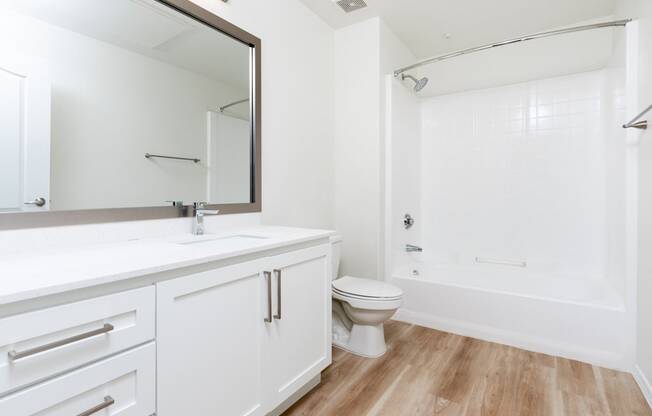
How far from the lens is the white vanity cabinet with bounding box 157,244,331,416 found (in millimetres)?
985

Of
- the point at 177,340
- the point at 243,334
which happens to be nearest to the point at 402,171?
the point at 243,334

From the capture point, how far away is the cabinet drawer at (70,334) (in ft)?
2.24

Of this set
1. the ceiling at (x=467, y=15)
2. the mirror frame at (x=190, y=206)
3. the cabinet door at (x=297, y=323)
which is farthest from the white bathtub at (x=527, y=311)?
the ceiling at (x=467, y=15)

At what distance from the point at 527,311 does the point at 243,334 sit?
6.12 ft

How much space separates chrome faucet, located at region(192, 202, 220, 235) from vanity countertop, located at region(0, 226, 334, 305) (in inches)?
5.4

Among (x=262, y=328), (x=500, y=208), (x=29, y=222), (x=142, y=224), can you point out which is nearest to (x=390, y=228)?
(x=500, y=208)

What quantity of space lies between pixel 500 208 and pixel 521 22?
1.50m

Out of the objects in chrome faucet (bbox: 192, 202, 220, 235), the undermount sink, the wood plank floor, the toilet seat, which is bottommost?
the wood plank floor

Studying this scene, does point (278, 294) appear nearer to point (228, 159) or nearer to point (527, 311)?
point (228, 159)

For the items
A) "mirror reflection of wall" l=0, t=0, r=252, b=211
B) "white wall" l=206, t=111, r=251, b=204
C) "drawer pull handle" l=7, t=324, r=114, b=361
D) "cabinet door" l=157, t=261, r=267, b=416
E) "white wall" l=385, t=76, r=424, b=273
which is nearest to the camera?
"drawer pull handle" l=7, t=324, r=114, b=361

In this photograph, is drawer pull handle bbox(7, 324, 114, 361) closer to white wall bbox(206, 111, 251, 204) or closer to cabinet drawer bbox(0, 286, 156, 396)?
cabinet drawer bbox(0, 286, 156, 396)

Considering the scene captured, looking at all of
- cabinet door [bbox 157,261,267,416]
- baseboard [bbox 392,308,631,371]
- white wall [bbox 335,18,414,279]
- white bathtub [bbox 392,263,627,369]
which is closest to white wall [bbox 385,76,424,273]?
white wall [bbox 335,18,414,279]

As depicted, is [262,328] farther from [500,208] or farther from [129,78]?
[500,208]

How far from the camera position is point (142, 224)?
1.43 metres
